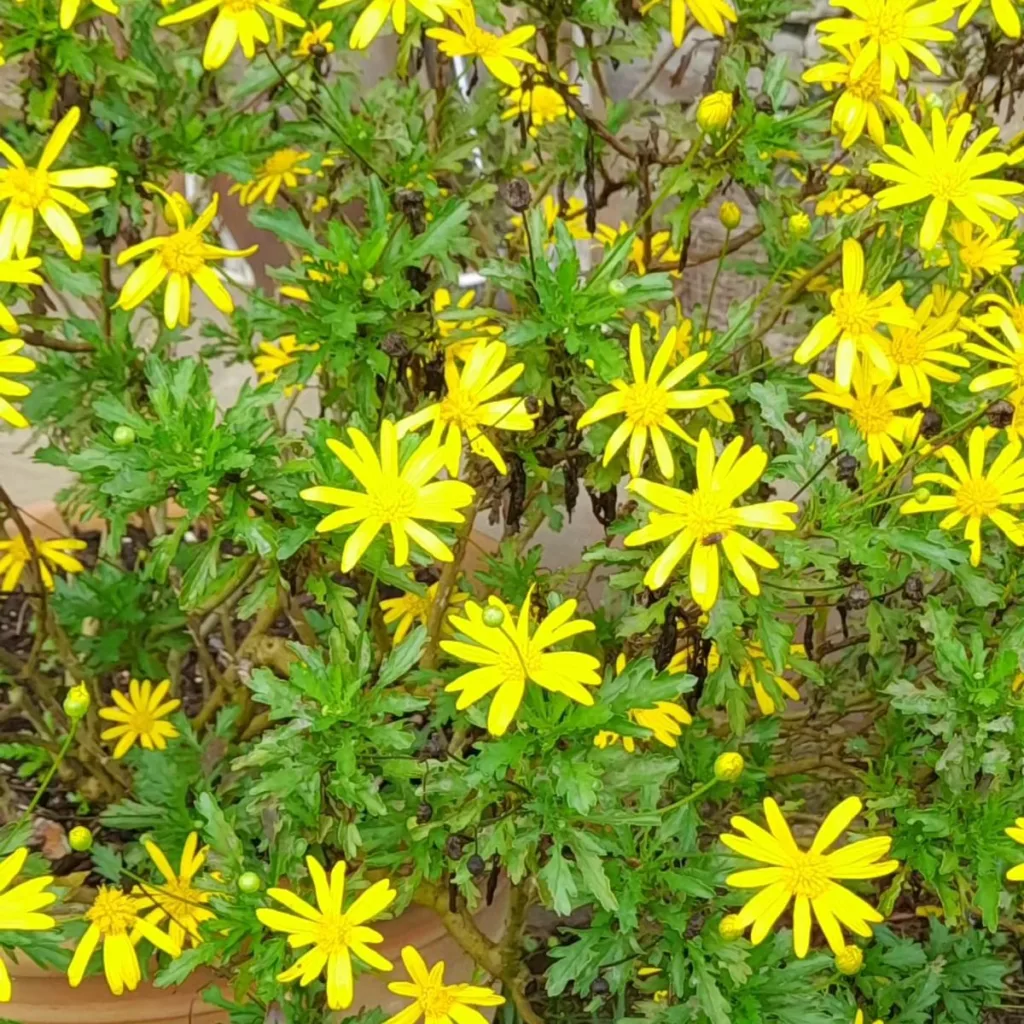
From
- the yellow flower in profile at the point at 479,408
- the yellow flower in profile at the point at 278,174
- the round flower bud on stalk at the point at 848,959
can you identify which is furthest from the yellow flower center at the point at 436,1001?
the yellow flower in profile at the point at 278,174

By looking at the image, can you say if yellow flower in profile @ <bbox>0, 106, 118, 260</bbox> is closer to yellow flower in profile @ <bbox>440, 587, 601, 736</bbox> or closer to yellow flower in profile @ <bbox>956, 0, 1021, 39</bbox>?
yellow flower in profile @ <bbox>440, 587, 601, 736</bbox>

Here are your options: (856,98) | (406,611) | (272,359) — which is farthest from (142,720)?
(856,98)

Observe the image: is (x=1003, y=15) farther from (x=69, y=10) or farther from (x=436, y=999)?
(x=436, y=999)

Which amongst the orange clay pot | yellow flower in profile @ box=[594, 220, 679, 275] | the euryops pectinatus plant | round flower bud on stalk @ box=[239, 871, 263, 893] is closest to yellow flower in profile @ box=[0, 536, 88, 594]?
the euryops pectinatus plant

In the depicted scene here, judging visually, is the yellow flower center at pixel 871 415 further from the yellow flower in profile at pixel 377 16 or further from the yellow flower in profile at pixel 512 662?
the yellow flower in profile at pixel 377 16

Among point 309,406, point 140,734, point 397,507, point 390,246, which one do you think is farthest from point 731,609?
point 309,406

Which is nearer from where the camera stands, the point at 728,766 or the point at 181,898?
the point at 728,766
